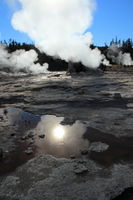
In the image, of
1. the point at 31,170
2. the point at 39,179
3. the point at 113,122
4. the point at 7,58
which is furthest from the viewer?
the point at 7,58

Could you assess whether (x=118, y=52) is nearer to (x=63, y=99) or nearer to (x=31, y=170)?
(x=63, y=99)

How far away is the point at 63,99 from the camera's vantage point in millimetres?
8258

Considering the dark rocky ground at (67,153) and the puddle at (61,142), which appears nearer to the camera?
the dark rocky ground at (67,153)

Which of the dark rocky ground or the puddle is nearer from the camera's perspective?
the dark rocky ground

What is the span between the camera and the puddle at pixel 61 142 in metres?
3.45

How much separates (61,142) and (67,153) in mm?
517

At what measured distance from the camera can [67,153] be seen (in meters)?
3.60

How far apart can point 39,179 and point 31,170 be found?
297 mm

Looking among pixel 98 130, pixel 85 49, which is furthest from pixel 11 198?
pixel 85 49

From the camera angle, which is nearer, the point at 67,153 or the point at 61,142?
the point at 67,153

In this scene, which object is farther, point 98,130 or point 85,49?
point 85,49

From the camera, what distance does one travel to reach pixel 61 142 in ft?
13.4

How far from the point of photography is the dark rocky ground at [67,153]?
2.54 m

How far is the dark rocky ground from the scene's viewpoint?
254cm
